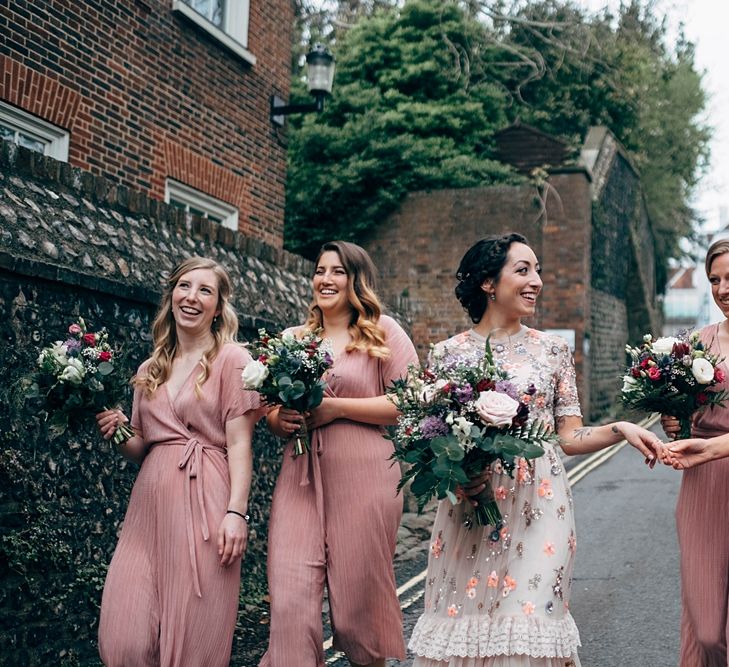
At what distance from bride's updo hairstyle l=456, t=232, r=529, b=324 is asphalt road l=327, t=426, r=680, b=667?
8.35ft

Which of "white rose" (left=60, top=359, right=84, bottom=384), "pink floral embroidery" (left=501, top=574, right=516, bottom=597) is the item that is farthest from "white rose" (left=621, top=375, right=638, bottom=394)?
"white rose" (left=60, top=359, right=84, bottom=384)

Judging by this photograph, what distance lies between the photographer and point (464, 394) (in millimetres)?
3236

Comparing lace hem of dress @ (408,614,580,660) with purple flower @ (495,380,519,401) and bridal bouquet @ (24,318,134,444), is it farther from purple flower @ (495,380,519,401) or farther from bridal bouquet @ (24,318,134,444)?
bridal bouquet @ (24,318,134,444)

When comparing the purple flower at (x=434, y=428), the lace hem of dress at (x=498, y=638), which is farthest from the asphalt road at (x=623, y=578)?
the purple flower at (x=434, y=428)

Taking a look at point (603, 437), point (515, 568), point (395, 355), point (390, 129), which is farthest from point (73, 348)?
point (390, 129)

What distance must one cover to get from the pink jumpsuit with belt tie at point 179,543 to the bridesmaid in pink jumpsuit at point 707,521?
74.7 inches

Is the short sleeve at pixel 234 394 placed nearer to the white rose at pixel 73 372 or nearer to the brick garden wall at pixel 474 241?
the white rose at pixel 73 372

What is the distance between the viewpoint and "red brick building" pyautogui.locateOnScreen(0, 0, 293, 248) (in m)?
7.99

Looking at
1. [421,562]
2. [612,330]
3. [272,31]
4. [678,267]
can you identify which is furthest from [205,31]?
[678,267]

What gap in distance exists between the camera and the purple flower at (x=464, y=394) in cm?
324

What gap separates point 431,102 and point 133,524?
1626 centimetres

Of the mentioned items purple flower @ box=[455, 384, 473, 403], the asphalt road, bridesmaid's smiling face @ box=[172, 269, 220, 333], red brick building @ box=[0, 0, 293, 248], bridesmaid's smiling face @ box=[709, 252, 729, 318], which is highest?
red brick building @ box=[0, 0, 293, 248]

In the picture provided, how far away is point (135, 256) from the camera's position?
5.96 metres

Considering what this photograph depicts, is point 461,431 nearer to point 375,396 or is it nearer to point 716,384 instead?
point 375,396
